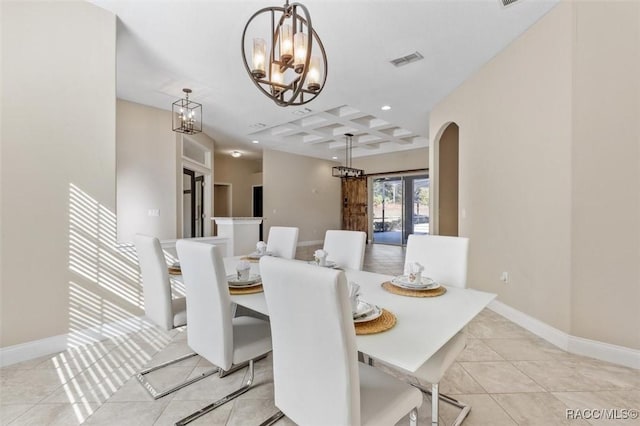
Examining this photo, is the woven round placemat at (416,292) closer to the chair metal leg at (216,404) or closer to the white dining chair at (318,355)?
the white dining chair at (318,355)

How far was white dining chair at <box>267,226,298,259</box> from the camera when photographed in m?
2.87

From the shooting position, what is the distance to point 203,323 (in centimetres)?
157

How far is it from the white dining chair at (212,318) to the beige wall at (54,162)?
5.12 feet

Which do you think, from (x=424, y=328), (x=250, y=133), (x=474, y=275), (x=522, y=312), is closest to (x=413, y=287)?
(x=424, y=328)

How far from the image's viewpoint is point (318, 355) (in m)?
0.93

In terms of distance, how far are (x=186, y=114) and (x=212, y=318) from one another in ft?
11.7

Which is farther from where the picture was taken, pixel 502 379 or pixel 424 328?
pixel 502 379

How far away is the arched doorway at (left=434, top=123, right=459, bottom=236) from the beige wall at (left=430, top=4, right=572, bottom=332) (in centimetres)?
117

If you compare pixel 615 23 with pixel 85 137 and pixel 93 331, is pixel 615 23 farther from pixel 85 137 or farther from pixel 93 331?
pixel 93 331

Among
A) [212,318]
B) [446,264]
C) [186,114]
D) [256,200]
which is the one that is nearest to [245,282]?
[212,318]

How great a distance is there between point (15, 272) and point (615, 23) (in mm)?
4893

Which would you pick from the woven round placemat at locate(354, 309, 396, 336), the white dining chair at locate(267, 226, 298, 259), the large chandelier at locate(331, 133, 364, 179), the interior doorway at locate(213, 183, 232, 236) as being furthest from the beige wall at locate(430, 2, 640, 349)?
the interior doorway at locate(213, 183, 232, 236)

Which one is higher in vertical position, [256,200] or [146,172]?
[146,172]

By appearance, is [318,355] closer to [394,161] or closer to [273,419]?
[273,419]
